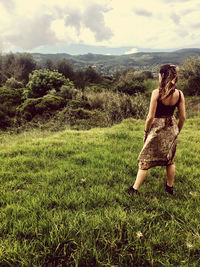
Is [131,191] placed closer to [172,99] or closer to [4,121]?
[172,99]

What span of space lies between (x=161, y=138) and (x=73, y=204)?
1.98 metres

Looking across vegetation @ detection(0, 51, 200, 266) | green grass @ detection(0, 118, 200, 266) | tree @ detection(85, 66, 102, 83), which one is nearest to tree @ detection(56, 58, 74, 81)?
tree @ detection(85, 66, 102, 83)

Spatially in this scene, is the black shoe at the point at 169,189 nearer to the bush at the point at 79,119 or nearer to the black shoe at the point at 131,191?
the black shoe at the point at 131,191

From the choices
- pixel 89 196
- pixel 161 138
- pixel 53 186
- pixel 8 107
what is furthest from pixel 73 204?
pixel 8 107

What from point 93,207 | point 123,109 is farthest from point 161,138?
point 123,109

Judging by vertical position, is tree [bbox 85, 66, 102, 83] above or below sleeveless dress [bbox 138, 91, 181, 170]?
above

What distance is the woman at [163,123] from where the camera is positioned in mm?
2645

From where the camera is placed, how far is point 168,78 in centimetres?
262

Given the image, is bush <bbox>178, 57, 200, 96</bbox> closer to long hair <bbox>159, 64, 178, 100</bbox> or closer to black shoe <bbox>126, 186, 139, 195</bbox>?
long hair <bbox>159, 64, 178, 100</bbox>

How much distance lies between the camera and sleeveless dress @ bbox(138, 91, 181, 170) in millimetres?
2848

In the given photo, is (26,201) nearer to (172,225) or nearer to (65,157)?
(65,157)

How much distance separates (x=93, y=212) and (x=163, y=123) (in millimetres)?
1965

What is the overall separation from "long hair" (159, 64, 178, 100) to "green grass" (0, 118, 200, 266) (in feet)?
6.54

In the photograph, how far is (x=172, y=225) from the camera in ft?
7.61
